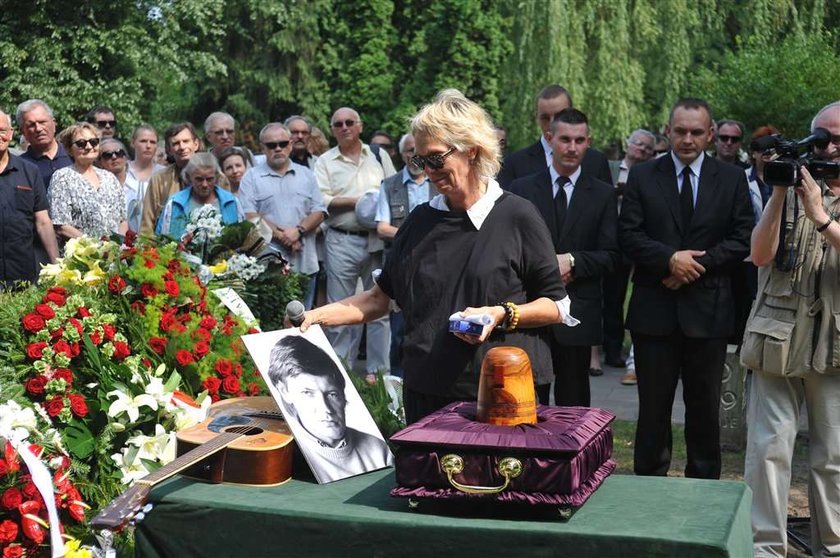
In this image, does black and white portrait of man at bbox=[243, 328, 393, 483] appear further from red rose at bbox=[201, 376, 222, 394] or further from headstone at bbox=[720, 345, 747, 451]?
headstone at bbox=[720, 345, 747, 451]

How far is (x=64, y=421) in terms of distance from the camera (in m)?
4.66

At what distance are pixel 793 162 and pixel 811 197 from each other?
17 cm

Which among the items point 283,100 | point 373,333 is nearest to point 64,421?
point 373,333

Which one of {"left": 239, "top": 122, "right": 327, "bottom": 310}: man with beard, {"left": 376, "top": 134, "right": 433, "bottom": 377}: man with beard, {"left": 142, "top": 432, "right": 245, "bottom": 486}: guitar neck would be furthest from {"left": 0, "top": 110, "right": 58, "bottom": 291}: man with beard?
{"left": 142, "top": 432, "right": 245, "bottom": 486}: guitar neck

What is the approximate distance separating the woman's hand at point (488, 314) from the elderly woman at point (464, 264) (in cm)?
11

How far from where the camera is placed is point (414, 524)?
10.2 ft

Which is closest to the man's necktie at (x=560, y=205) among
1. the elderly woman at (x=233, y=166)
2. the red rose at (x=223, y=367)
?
the red rose at (x=223, y=367)

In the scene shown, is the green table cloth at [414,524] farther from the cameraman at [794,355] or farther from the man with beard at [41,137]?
the man with beard at [41,137]

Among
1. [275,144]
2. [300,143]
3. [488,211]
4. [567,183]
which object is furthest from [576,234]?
[300,143]

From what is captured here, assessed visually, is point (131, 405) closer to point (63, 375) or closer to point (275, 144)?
point (63, 375)

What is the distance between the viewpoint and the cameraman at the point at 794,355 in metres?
4.91

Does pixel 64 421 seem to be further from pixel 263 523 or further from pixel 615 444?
pixel 615 444

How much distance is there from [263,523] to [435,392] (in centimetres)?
78

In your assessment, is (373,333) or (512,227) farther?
(373,333)
